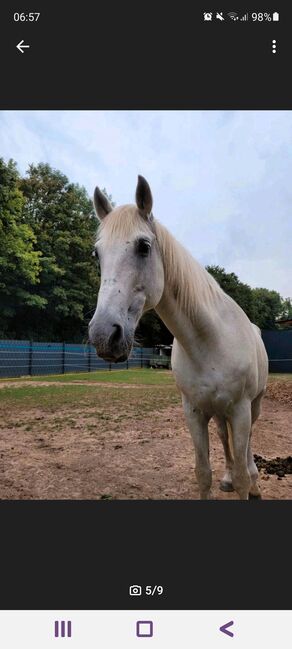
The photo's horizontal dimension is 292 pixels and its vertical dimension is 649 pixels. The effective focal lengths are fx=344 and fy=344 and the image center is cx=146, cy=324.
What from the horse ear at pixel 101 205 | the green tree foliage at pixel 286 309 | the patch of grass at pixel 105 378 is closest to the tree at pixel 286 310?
the green tree foliage at pixel 286 309

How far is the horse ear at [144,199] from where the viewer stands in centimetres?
179

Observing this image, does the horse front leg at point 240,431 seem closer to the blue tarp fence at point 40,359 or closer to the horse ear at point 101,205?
the horse ear at point 101,205

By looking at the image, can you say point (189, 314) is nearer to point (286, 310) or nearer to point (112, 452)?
point (112, 452)

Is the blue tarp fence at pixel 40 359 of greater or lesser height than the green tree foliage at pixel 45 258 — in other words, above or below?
below

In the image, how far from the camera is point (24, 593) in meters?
1.22

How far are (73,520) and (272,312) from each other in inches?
1395

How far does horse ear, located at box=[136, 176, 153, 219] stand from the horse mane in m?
0.03

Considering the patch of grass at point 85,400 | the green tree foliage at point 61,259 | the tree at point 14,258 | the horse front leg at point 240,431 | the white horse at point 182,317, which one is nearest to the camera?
the white horse at point 182,317

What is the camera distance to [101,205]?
200 cm

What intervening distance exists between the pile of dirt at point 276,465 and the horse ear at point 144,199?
3543mm

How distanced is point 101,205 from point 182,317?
0.85m

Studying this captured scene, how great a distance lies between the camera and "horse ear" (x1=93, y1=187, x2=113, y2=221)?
1.98 metres
